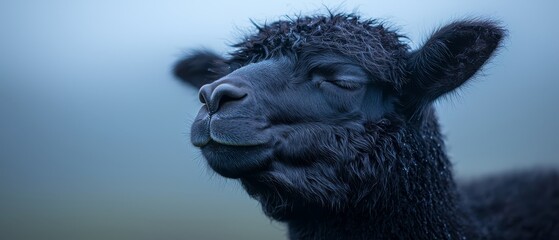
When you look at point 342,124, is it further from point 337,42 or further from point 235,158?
point 235,158

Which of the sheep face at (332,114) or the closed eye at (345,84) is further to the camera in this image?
the closed eye at (345,84)

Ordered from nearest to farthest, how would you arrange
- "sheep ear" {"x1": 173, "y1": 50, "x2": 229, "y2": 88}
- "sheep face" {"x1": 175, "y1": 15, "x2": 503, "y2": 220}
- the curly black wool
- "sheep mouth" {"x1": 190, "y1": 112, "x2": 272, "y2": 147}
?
"sheep mouth" {"x1": 190, "y1": 112, "x2": 272, "y2": 147} < "sheep face" {"x1": 175, "y1": 15, "x2": 503, "y2": 220} < the curly black wool < "sheep ear" {"x1": 173, "y1": 50, "x2": 229, "y2": 88}

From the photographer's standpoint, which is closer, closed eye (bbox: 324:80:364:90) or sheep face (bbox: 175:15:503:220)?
sheep face (bbox: 175:15:503:220)

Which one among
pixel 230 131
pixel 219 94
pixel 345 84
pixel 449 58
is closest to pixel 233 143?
pixel 230 131

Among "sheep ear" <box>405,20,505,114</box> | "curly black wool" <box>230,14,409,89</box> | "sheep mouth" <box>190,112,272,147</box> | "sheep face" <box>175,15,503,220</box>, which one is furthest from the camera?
"curly black wool" <box>230,14,409,89</box>

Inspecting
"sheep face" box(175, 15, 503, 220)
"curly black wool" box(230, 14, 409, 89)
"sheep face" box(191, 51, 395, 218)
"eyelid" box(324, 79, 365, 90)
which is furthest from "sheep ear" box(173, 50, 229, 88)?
"eyelid" box(324, 79, 365, 90)

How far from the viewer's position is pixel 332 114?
4.00 metres

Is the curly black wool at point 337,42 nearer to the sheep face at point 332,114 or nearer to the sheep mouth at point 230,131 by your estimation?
the sheep face at point 332,114

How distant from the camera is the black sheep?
3.70m

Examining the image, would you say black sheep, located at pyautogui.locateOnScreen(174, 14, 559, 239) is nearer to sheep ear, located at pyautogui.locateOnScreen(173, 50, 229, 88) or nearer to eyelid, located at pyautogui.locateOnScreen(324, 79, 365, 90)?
eyelid, located at pyautogui.locateOnScreen(324, 79, 365, 90)

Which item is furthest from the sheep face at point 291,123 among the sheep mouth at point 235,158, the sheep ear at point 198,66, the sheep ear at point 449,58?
the sheep ear at point 198,66

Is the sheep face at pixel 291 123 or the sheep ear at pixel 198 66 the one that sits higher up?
the sheep ear at pixel 198 66

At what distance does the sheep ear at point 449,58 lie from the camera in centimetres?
396

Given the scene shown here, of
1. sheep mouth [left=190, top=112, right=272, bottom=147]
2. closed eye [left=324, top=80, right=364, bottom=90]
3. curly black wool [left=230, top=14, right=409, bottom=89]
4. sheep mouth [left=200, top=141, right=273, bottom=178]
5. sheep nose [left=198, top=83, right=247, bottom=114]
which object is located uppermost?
curly black wool [left=230, top=14, right=409, bottom=89]
